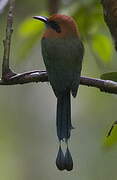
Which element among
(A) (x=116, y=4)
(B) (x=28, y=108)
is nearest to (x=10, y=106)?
(B) (x=28, y=108)

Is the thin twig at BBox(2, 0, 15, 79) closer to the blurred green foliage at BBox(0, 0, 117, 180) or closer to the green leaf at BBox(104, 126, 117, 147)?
the green leaf at BBox(104, 126, 117, 147)

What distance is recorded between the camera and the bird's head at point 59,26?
1.86 meters

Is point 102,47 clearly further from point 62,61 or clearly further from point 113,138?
point 113,138

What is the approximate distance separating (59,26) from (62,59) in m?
0.11

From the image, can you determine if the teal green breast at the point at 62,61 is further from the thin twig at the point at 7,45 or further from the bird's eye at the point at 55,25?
the thin twig at the point at 7,45

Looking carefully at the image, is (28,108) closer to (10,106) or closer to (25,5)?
(10,106)

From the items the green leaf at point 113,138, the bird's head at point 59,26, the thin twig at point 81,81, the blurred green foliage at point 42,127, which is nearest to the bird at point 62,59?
the bird's head at point 59,26

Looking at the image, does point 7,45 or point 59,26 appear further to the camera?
point 59,26

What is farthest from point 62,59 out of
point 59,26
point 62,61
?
point 59,26

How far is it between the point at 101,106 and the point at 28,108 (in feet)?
2.06

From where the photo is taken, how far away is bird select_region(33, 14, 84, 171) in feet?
5.93

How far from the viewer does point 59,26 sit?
189cm

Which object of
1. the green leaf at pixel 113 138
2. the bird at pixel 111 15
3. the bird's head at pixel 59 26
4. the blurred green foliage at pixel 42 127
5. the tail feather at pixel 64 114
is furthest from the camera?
the blurred green foliage at pixel 42 127

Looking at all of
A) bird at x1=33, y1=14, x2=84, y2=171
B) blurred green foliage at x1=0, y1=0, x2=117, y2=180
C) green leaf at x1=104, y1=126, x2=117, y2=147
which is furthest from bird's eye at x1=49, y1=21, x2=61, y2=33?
blurred green foliage at x1=0, y1=0, x2=117, y2=180
